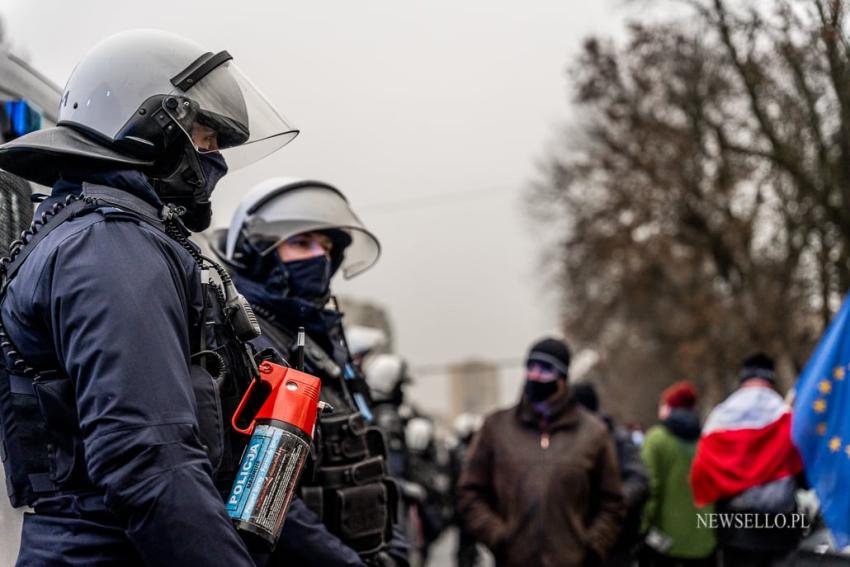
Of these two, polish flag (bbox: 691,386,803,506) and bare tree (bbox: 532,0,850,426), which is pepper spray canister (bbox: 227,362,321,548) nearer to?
polish flag (bbox: 691,386,803,506)

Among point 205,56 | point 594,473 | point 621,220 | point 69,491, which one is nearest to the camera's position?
point 69,491

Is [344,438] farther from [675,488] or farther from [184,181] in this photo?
[675,488]

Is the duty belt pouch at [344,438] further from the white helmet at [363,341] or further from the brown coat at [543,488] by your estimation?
the white helmet at [363,341]

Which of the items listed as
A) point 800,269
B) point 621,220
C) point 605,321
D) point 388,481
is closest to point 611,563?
point 388,481

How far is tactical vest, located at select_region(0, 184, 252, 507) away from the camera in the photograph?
7.74 feet

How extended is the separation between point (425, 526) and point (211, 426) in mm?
8158

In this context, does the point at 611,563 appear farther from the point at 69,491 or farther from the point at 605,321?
the point at 605,321

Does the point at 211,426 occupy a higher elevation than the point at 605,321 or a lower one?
higher

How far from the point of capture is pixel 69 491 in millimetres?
2375

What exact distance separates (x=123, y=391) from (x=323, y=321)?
2180 mm

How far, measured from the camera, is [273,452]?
248 cm

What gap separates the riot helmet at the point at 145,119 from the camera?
8.55ft

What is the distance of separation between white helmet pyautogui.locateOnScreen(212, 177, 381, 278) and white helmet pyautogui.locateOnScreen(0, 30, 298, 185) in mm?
1646

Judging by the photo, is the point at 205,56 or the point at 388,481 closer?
the point at 205,56
